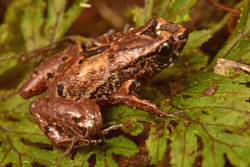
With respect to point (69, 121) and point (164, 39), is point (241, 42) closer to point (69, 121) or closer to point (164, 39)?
point (164, 39)

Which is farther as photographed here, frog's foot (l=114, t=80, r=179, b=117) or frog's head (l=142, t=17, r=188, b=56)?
frog's head (l=142, t=17, r=188, b=56)

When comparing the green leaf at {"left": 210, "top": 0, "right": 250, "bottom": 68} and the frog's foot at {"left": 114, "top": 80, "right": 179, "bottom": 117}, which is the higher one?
the green leaf at {"left": 210, "top": 0, "right": 250, "bottom": 68}

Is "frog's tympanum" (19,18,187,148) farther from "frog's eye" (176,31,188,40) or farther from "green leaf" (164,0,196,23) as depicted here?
"green leaf" (164,0,196,23)

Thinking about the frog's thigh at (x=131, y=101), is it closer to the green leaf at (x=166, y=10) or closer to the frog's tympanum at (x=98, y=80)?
the frog's tympanum at (x=98, y=80)

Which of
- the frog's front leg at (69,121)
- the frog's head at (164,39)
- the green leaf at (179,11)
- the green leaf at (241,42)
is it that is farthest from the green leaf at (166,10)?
the frog's front leg at (69,121)

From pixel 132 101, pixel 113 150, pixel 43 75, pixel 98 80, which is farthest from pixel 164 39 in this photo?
pixel 43 75

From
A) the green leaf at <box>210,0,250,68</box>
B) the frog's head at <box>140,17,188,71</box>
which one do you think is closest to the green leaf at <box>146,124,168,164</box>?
the frog's head at <box>140,17,188,71</box>
